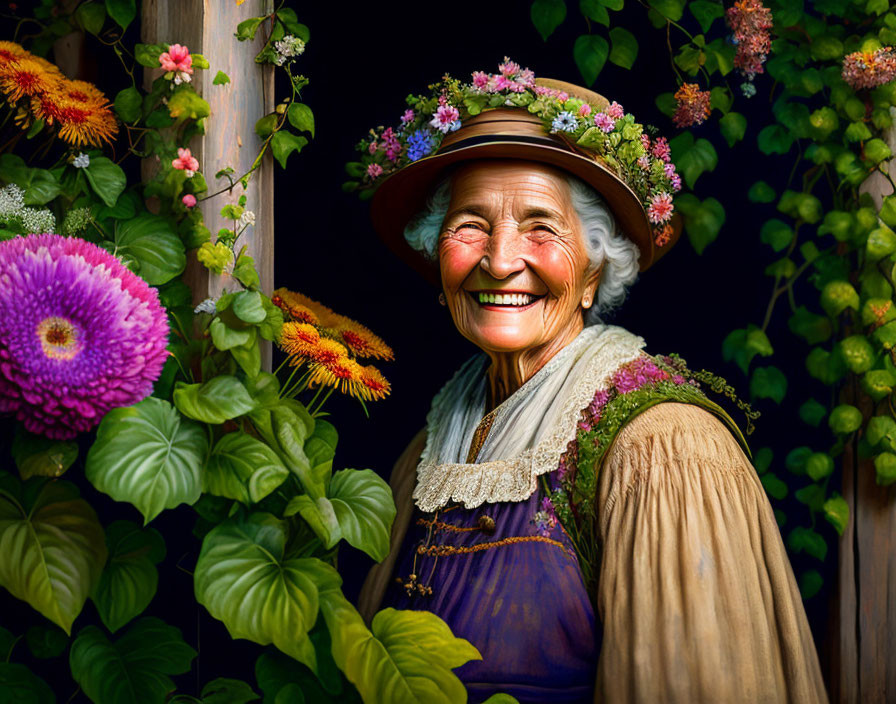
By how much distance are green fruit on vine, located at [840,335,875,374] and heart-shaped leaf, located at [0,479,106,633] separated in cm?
170

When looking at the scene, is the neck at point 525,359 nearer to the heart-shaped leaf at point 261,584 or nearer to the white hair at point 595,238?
the white hair at point 595,238

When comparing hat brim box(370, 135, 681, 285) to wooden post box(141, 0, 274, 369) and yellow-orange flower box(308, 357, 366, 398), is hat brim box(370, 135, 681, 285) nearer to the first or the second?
wooden post box(141, 0, 274, 369)

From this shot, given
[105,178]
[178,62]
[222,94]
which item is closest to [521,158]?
[222,94]

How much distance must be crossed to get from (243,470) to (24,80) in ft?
2.76

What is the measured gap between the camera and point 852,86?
96.3 inches

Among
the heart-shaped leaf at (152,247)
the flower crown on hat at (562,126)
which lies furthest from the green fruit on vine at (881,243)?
the heart-shaped leaf at (152,247)

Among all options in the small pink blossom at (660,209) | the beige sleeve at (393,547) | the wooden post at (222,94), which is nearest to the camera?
the wooden post at (222,94)

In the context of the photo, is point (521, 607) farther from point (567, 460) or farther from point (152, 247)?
point (152, 247)

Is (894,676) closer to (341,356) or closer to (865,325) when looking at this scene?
(865,325)

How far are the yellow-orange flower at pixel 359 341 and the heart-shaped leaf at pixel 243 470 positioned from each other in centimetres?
50

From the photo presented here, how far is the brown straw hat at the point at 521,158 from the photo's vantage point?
2.21 metres

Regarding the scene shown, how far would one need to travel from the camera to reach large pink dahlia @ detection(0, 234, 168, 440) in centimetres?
157

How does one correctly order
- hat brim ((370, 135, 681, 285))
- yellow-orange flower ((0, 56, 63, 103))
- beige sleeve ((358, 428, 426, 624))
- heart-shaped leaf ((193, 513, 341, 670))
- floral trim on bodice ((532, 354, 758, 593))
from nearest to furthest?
1. heart-shaped leaf ((193, 513, 341, 670))
2. yellow-orange flower ((0, 56, 63, 103))
3. floral trim on bodice ((532, 354, 758, 593))
4. hat brim ((370, 135, 681, 285))
5. beige sleeve ((358, 428, 426, 624))

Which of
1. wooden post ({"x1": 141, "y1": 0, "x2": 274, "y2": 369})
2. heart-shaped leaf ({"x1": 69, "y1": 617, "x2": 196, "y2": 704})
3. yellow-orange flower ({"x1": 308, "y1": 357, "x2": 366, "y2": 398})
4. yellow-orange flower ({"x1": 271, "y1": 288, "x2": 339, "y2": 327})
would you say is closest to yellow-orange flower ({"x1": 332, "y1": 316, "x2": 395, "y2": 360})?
yellow-orange flower ({"x1": 271, "y1": 288, "x2": 339, "y2": 327})
